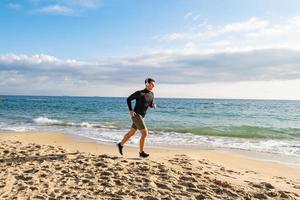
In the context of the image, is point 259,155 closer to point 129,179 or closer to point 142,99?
point 142,99

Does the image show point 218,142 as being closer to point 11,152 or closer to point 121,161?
point 121,161

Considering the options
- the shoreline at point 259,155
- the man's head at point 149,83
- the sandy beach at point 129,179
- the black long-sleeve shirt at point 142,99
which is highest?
the man's head at point 149,83

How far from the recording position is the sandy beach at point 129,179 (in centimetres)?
583

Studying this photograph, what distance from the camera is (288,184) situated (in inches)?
290

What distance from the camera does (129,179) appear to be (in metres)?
6.50

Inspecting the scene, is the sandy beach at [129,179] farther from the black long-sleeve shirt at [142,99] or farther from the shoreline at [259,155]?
the shoreline at [259,155]

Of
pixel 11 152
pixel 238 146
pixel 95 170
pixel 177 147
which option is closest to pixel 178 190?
pixel 95 170

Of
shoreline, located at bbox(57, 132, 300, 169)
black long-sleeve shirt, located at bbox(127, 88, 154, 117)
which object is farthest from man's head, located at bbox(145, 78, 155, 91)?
shoreline, located at bbox(57, 132, 300, 169)

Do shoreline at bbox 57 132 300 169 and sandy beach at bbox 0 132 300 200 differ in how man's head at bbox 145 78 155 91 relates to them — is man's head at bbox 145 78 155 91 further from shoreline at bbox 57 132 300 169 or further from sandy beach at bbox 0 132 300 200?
shoreline at bbox 57 132 300 169

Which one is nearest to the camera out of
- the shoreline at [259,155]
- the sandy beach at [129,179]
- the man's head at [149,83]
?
the sandy beach at [129,179]

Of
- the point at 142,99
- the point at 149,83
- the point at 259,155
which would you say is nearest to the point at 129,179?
the point at 142,99

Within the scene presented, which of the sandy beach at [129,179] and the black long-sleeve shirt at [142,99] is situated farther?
the black long-sleeve shirt at [142,99]

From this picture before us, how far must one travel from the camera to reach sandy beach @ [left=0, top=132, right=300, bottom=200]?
5.83m

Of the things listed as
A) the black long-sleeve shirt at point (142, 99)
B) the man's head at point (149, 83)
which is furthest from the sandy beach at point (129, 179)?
the man's head at point (149, 83)
